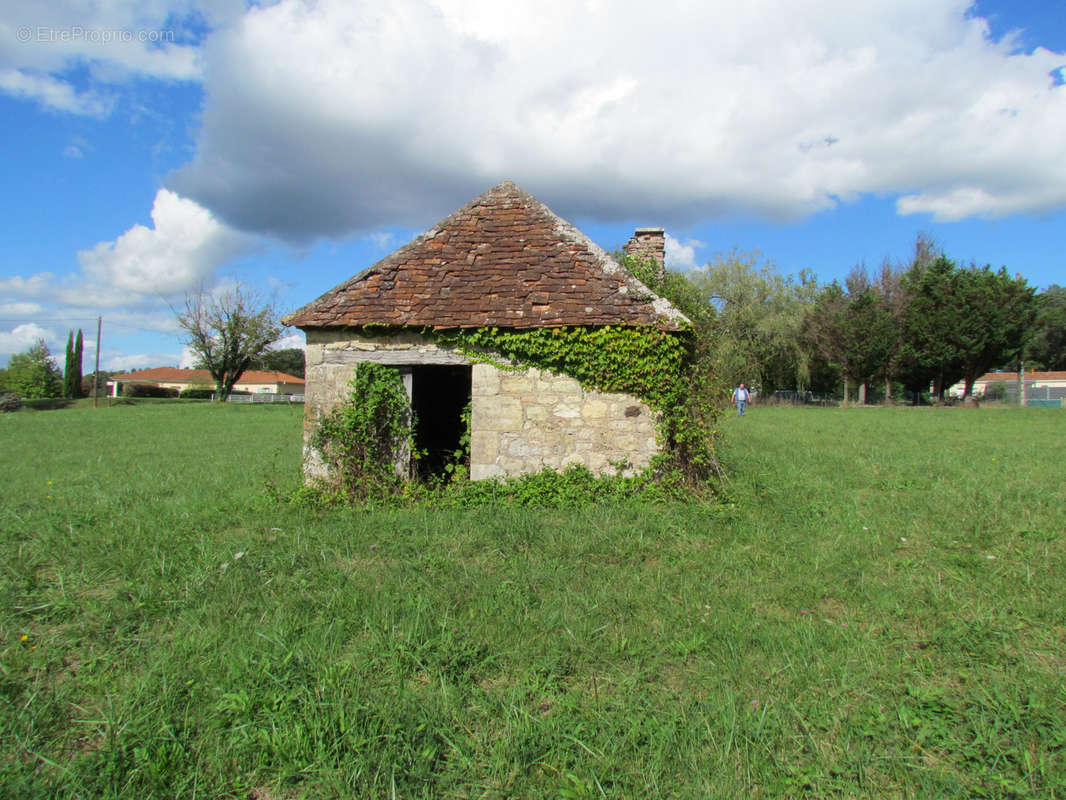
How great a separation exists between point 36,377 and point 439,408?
209 feet

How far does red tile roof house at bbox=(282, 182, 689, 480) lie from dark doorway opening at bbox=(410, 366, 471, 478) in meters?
2.81

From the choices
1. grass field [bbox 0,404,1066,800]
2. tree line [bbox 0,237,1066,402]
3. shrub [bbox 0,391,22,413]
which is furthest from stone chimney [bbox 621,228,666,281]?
shrub [bbox 0,391,22,413]

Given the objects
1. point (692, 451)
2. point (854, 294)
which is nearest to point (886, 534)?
point (692, 451)

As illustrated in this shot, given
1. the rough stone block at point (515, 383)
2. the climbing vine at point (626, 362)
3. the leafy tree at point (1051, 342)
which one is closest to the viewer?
the climbing vine at point (626, 362)

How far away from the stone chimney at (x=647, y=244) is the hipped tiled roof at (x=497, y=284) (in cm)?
220

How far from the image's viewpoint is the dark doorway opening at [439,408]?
12.1 meters

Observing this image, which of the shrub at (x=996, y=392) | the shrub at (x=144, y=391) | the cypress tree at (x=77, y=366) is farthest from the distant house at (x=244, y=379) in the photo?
the shrub at (x=996, y=392)

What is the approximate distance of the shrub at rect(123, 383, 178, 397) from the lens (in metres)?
58.6

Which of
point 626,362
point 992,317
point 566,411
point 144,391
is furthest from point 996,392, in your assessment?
point 144,391

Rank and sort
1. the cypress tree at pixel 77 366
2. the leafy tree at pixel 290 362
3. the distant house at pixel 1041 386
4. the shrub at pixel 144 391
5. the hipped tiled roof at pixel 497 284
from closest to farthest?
1. the hipped tiled roof at pixel 497 284
2. the distant house at pixel 1041 386
3. the cypress tree at pixel 77 366
4. the shrub at pixel 144 391
5. the leafy tree at pixel 290 362

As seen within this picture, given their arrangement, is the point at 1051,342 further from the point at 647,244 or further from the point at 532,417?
the point at 532,417

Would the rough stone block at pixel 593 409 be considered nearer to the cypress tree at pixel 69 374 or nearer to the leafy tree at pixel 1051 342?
the leafy tree at pixel 1051 342

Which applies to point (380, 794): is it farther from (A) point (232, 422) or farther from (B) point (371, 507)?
(A) point (232, 422)

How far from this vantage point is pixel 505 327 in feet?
27.5
